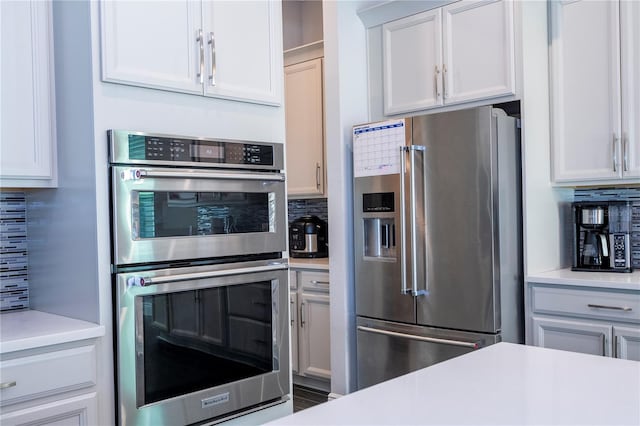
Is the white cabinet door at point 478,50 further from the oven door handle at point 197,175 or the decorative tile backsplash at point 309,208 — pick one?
the decorative tile backsplash at point 309,208

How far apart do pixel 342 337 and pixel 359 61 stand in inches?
66.0

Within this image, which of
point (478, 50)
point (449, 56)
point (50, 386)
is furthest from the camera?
point (449, 56)

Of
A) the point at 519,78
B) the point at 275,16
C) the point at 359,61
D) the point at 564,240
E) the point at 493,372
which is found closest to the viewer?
the point at 493,372

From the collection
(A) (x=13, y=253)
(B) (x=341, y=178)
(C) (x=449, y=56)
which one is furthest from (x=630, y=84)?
(A) (x=13, y=253)

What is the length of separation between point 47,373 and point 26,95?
99 centimetres

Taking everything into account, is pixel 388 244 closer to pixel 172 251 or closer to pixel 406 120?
pixel 406 120

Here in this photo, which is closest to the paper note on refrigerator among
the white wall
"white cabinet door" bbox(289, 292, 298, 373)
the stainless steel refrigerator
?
the stainless steel refrigerator

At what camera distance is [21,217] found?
2367 mm

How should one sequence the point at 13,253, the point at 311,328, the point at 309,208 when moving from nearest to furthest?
1. the point at 13,253
2. the point at 311,328
3. the point at 309,208

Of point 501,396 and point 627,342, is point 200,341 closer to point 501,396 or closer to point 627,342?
point 501,396

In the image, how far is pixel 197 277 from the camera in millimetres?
2129

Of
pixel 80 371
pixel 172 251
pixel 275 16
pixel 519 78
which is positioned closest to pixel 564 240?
pixel 519 78

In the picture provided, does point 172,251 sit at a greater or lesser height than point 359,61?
lesser

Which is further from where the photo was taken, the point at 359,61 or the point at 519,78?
the point at 359,61
